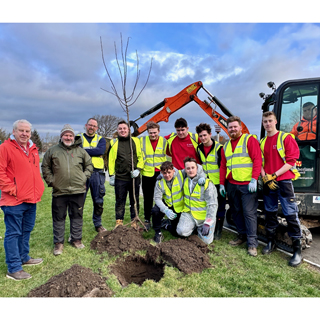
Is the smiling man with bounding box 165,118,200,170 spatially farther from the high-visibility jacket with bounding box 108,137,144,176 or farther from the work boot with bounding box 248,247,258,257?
the work boot with bounding box 248,247,258,257

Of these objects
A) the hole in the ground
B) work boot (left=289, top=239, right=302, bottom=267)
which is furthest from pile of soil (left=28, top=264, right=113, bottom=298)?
work boot (left=289, top=239, right=302, bottom=267)

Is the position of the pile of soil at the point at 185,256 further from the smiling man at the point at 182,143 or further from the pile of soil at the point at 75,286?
the smiling man at the point at 182,143

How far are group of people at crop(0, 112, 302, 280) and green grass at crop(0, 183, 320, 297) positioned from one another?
18cm

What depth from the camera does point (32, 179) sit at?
346 cm

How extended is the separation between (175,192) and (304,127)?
2.85 m

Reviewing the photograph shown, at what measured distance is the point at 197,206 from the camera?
169 inches

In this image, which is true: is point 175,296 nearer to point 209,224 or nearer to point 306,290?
point 209,224

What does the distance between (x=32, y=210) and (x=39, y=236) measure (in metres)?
1.81

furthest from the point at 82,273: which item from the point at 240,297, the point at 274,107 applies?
the point at 274,107

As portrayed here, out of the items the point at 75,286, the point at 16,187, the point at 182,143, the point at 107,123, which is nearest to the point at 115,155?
the point at 182,143

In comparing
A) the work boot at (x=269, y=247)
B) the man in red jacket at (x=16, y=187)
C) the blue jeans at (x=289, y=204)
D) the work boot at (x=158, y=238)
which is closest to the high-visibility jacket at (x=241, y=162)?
the blue jeans at (x=289, y=204)

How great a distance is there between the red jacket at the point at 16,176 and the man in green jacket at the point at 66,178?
1.49 feet

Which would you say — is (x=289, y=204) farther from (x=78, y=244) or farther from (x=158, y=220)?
(x=78, y=244)

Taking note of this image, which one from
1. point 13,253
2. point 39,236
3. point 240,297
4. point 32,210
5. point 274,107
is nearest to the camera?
point 240,297
